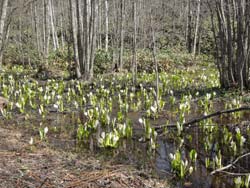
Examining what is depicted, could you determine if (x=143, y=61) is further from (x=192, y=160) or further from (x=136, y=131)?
(x=192, y=160)

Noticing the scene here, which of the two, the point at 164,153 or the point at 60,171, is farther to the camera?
the point at 164,153

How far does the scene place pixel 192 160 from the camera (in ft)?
15.0

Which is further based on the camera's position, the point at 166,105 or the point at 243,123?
the point at 166,105

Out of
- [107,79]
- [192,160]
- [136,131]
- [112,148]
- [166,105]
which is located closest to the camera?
[192,160]

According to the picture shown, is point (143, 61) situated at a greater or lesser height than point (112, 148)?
greater

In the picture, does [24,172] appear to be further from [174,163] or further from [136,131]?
[136,131]

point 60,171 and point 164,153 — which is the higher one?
point 60,171

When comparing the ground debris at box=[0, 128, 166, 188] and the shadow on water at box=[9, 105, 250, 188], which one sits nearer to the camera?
the ground debris at box=[0, 128, 166, 188]

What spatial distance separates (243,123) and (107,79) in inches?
274

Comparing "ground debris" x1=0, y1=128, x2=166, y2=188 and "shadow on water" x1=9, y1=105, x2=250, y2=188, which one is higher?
"ground debris" x1=0, y1=128, x2=166, y2=188

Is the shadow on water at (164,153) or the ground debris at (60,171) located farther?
the shadow on water at (164,153)

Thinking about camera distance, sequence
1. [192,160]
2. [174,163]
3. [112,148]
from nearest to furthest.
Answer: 1. [174,163]
2. [192,160]
3. [112,148]

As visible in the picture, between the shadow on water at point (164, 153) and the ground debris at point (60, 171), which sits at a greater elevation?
the ground debris at point (60, 171)

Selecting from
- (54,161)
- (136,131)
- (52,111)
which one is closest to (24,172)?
(54,161)
